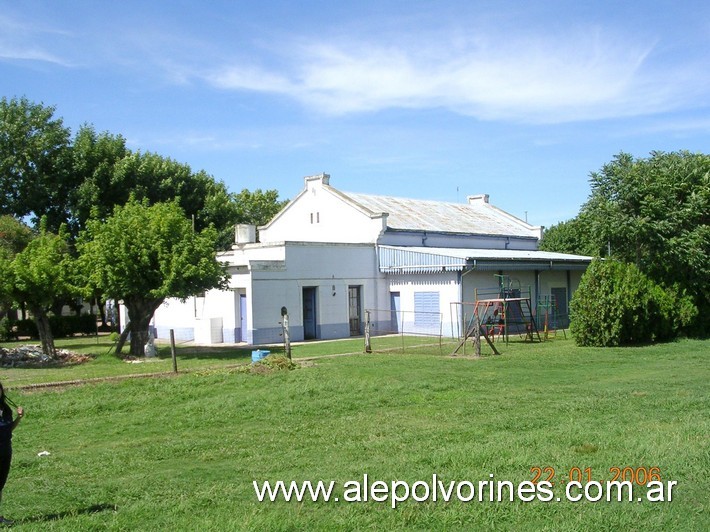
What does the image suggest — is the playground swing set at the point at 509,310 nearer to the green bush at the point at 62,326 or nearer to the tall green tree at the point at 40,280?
the tall green tree at the point at 40,280

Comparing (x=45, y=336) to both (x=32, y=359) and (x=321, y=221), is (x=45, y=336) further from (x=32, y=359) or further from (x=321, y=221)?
(x=321, y=221)

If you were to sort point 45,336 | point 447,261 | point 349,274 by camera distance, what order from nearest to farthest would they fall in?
point 45,336, point 447,261, point 349,274

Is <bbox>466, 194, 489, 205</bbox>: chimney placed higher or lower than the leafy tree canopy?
higher

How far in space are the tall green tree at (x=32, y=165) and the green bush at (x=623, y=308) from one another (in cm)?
2976

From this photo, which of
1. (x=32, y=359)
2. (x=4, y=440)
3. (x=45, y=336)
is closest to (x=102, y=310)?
(x=45, y=336)

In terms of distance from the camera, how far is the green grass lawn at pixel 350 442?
23.1ft

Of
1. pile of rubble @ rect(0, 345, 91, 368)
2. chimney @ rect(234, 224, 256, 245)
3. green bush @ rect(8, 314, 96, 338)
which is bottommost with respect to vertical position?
pile of rubble @ rect(0, 345, 91, 368)

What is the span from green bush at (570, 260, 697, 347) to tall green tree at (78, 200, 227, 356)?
13.2 m

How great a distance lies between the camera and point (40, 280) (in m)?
23.4

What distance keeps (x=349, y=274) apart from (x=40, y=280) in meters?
14.8

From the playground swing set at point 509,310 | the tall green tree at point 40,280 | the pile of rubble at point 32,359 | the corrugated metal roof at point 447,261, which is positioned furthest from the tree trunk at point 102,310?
the playground swing set at point 509,310

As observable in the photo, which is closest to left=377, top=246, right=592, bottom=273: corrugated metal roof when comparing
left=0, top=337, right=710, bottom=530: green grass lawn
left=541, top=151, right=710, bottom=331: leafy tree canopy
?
left=541, top=151, right=710, bottom=331: leafy tree canopy

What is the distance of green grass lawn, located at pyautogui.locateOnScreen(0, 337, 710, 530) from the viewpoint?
7.05m

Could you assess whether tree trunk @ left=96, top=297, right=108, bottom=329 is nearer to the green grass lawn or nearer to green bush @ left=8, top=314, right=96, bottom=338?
green bush @ left=8, top=314, right=96, bottom=338
